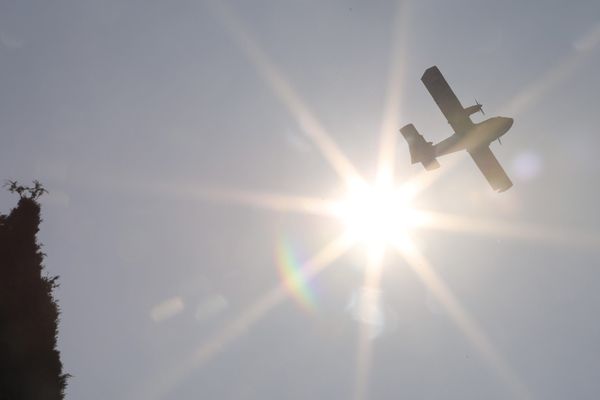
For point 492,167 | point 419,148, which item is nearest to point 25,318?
point 419,148

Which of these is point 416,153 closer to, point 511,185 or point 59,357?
point 511,185

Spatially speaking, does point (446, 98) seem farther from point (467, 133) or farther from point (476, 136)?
point (476, 136)

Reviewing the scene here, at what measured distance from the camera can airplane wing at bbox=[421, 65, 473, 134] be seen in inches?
1008

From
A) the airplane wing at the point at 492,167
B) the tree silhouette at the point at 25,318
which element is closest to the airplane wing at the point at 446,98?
the airplane wing at the point at 492,167

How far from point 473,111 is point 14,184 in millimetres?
25317

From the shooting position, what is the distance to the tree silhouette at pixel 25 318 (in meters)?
12.8

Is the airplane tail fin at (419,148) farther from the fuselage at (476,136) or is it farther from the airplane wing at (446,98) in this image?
the airplane wing at (446,98)

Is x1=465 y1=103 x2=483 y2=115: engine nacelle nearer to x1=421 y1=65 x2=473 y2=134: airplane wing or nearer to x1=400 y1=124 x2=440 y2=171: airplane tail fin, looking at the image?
x1=421 y1=65 x2=473 y2=134: airplane wing

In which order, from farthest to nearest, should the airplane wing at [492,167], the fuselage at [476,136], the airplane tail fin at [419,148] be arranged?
the airplane tail fin at [419,148] < the airplane wing at [492,167] < the fuselage at [476,136]

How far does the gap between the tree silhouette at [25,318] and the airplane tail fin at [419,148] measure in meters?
23.4

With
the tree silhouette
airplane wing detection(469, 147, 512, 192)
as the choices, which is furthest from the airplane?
the tree silhouette

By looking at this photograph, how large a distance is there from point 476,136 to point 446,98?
3.21 meters

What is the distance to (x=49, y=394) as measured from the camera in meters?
13.6

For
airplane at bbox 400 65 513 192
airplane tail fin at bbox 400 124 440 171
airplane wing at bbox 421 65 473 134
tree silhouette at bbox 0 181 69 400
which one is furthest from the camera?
airplane tail fin at bbox 400 124 440 171
